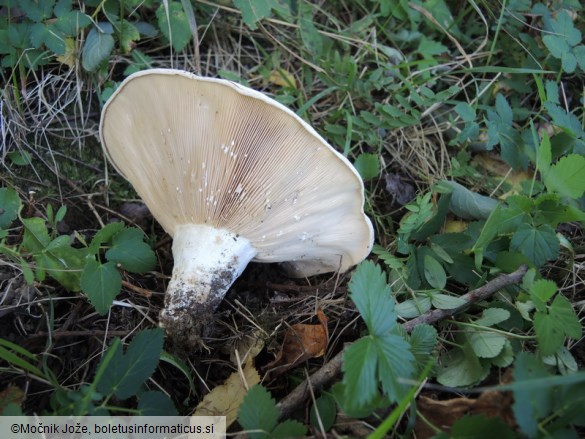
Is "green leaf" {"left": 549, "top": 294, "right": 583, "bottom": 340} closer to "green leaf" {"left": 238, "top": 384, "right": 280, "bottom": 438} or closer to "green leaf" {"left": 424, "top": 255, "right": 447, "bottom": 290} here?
"green leaf" {"left": 424, "top": 255, "right": 447, "bottom": 290}

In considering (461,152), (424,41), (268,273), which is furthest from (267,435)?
(424,41)

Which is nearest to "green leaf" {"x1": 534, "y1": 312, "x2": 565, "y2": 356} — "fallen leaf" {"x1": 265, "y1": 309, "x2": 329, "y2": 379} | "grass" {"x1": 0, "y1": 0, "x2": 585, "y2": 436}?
"grass" {"x1": 0, "y1": 0, "x2": 585, "y2": 436}

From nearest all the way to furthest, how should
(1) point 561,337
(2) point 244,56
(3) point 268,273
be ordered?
(1) point 561,337
(3) point 268,273
(2) point 244,56

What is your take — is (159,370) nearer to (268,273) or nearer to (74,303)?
(74,303)

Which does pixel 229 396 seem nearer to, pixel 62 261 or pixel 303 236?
pixel 303 236

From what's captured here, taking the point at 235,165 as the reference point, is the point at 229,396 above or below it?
below

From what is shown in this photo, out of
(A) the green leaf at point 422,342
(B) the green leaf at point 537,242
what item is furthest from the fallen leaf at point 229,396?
(B) the green leaf at point 537,242

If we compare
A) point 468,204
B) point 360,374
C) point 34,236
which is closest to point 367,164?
point 468,204
